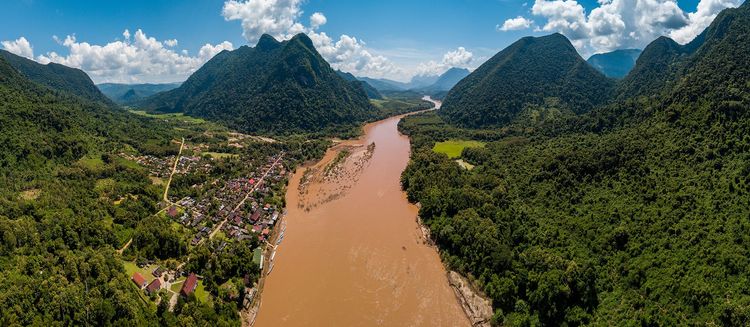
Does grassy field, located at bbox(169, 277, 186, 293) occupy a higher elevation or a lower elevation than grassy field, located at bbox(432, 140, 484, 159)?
lower

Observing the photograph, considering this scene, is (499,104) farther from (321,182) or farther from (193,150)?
(193,150)

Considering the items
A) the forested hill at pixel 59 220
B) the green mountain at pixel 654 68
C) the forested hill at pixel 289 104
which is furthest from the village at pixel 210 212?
the green mountain at pixel 654 68

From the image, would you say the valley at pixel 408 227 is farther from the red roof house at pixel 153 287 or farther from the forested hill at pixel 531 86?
the forested hill at pixel 531 86

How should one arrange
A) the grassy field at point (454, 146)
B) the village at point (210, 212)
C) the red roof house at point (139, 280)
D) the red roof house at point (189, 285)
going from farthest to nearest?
1. the grassy field at point (454, 146)
2. the village at point (210, 212)
3. the red roof house at point (139, 280)
4. the red roof house at point (189, 285)

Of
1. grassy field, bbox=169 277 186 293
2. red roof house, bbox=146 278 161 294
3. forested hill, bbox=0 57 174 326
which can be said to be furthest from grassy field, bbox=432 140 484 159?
red roof house, bbox=146 278 161 294

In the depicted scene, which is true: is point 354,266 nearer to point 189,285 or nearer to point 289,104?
point 189,285

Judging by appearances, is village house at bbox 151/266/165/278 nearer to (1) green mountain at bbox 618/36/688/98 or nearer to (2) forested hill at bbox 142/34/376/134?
(2) forested hill at bbox 142/34/376/134

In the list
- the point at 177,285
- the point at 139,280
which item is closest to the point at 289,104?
the point at 177,285
